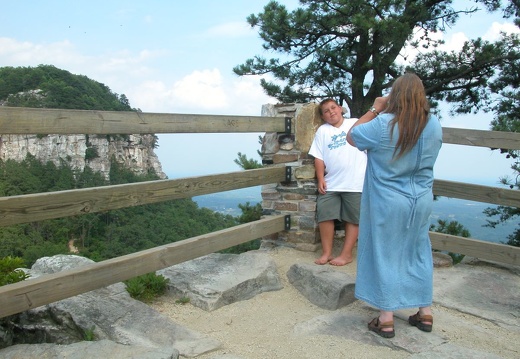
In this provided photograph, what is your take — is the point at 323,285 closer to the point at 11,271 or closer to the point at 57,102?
the point at 11,271

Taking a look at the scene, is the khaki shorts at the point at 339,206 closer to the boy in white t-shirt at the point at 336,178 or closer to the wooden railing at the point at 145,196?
the boy in white t-shirt at the point at 336,178

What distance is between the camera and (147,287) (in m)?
3.26

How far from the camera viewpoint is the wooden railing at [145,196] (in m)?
2.32

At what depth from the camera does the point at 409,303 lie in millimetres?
2598

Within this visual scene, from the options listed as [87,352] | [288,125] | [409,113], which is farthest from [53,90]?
[409,113]

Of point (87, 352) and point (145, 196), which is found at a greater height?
point (145, 196)

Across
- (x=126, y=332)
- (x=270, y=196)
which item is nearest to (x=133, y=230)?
(x=270, y=196)

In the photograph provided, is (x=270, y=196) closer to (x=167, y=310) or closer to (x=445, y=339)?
(x=167, y=310)

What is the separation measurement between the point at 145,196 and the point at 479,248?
2760 millimetres

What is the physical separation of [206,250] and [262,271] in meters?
0.51

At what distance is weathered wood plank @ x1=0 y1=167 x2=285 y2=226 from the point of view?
2325mm

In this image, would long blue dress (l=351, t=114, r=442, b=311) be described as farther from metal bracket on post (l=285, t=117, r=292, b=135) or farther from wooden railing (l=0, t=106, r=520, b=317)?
metal bracket on post (l=285, t=117, r=292, b=135)

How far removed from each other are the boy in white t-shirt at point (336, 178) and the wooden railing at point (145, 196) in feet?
1.40

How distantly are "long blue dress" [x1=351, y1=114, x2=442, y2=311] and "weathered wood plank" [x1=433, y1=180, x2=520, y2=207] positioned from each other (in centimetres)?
137
